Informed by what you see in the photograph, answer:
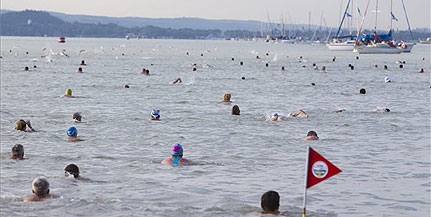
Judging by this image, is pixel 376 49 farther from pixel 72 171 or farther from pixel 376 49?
pixel 72 171

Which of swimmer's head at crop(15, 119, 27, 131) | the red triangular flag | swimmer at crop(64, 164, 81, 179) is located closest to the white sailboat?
swimmer's head at crop(15, 119, 27, 131)

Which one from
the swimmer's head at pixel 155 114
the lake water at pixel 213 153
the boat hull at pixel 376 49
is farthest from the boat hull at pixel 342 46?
the swimmer's head at pixel 155 114

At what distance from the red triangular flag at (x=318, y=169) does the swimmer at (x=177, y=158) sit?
8115 millimetres

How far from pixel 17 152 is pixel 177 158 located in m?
4.00

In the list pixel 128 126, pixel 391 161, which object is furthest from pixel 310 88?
pixel 391 161

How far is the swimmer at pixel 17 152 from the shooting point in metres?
20.9

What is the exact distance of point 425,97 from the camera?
1825 inches

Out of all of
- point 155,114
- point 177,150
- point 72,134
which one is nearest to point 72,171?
point 177,150

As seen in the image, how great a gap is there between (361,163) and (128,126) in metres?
10.4

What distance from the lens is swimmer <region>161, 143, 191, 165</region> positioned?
20344 mm

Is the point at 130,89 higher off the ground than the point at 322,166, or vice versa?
the point at 322,166

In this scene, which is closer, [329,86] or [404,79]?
[329,86]

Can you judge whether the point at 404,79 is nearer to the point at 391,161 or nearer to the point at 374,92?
the point at 374,92

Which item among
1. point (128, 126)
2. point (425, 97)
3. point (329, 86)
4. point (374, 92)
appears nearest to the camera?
point (128, 126)
